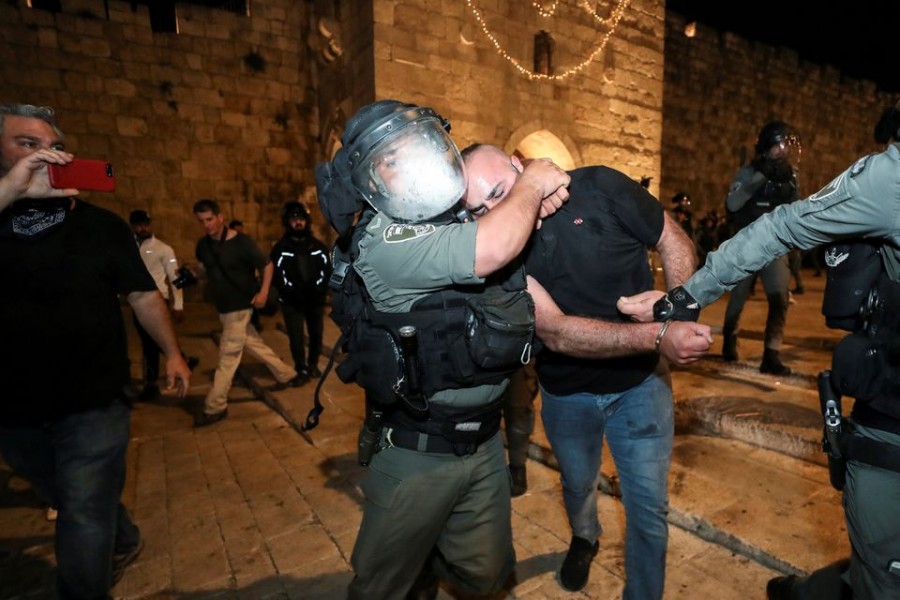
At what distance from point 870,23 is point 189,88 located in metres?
22.4

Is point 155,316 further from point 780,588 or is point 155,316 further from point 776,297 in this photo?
point 776,297

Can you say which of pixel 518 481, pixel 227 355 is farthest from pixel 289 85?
pixel 518 481

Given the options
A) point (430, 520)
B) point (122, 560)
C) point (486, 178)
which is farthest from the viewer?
point (122, 560)

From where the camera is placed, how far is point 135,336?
8.19 meters

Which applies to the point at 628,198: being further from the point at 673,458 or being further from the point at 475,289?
the point at 673,458

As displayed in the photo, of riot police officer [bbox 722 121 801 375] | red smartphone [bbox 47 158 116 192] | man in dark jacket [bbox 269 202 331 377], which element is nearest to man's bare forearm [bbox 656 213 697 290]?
red smartphone [bbox 47 158 116 192]

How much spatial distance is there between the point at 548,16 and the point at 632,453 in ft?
29.5

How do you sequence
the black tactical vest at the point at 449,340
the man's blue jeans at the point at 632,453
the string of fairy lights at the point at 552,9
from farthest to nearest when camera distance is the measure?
the string of fairy lights at the point at 552,9, the man's blue jeans at the point at 632,453, the black tactical vest at the point at 449,340

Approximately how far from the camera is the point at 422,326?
1.40m

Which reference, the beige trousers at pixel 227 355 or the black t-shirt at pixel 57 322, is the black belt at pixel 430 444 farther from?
the beige trousers at pixel 227 355

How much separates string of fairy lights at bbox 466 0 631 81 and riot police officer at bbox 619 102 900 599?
783cm

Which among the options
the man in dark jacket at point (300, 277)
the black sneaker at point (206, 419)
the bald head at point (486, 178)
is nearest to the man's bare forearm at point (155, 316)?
the bald head at point (486, 178)

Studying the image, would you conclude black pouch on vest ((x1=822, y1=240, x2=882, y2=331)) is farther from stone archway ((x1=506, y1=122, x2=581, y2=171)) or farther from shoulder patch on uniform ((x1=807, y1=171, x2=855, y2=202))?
stone archway ((x1=506, y1=122, x2=581, y2=171))

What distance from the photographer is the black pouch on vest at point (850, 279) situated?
50.4 inches
